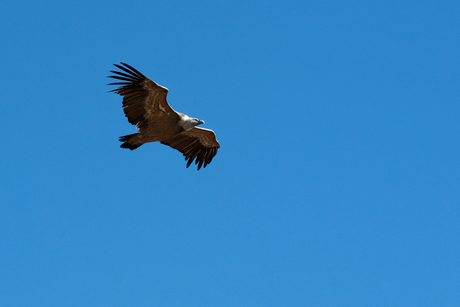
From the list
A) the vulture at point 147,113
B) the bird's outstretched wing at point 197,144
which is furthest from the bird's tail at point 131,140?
the bird's outstretched wing at point 197,144

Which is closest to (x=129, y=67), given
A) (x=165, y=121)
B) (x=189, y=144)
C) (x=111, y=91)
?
(x=111, y=91)

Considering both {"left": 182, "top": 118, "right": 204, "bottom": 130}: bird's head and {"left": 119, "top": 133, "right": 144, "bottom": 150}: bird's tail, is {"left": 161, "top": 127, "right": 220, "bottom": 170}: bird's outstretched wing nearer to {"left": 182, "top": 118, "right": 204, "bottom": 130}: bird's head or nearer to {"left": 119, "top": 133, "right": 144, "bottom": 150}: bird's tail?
{"left": 182, "top": 118, "right": 204, "bottom": 130}: bird's head

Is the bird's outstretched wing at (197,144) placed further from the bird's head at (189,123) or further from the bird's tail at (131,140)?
the bird's tail at (131,140)

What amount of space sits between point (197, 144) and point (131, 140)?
3128mm

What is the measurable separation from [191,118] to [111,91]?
272 centimetres

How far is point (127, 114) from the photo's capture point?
18047mm

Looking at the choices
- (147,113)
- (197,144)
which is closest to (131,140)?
(147,113)

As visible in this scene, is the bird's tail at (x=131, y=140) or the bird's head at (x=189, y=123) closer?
the bird's tail at (x=131, y=140)

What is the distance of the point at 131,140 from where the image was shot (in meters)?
18.2

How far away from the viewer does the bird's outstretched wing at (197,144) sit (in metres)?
20.5

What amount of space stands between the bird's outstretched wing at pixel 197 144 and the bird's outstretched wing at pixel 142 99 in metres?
1.91

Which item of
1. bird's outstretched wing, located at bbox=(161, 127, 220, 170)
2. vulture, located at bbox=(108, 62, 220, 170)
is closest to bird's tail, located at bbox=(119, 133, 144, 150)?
vulture, located at bbox=(108, 62, 220, 170)

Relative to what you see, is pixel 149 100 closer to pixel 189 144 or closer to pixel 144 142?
pixel 144 142

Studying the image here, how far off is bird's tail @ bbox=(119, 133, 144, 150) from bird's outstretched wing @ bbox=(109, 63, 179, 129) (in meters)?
0.33
